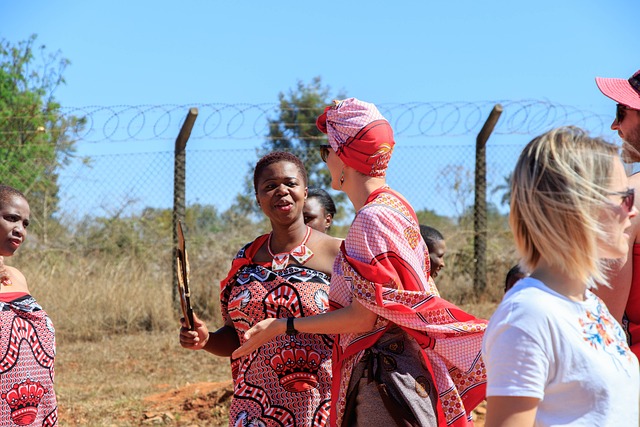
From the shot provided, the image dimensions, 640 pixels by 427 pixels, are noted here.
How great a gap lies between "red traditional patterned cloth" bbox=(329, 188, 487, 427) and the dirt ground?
415 centimetres

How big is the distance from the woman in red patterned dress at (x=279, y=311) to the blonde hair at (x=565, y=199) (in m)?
2.05

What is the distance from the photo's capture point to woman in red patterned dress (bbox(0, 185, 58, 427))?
14.2 feet

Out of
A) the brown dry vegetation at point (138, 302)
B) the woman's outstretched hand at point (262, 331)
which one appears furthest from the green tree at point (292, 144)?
the woman's outstretched hand at point (262, 331)

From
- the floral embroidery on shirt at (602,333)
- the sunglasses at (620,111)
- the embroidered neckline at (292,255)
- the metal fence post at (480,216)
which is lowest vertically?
the metal fence post at (480,216)

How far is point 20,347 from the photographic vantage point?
4391mm

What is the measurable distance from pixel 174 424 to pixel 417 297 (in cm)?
481

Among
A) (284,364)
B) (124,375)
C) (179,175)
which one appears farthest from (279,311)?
(179,175)

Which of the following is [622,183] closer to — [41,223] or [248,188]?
[248,188]

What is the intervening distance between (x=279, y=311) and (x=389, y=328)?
0.79 metres

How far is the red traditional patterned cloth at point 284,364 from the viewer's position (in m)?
3.91

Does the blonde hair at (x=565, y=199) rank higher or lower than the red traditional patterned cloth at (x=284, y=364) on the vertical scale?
higher

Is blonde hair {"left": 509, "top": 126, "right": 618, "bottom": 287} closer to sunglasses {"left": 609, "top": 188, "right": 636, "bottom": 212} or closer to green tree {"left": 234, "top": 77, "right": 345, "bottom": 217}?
sunglasses {"left": 609, "top": 188, "right": 636, "bottom": 212}

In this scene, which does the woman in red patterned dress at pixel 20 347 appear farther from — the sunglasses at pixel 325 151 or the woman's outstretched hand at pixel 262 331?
the sunglasses at pixel 325 151

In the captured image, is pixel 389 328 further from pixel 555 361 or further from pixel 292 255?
pixel 555 361
